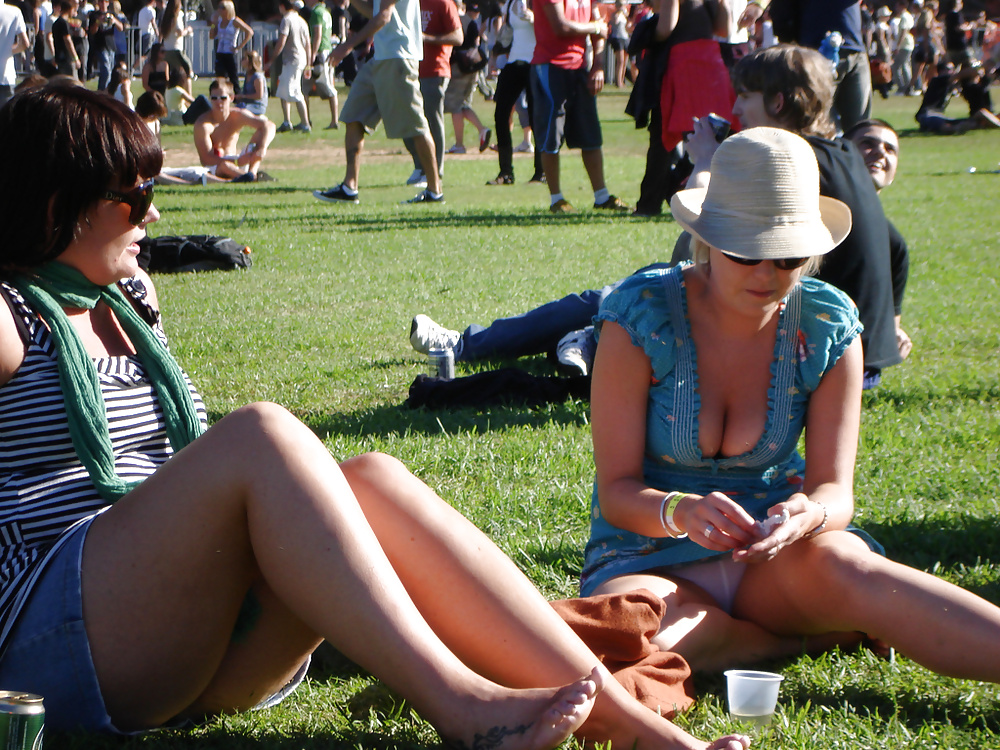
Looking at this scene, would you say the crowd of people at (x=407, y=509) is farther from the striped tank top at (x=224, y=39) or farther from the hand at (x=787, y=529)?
the striped tank top at (x=224, y=39)

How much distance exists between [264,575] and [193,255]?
6.58m

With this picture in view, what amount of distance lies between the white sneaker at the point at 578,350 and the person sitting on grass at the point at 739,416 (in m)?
2.16

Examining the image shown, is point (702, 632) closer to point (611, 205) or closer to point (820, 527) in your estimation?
point (820, 527)

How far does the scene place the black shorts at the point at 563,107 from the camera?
11.1 m

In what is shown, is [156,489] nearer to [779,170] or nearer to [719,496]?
[719,496]

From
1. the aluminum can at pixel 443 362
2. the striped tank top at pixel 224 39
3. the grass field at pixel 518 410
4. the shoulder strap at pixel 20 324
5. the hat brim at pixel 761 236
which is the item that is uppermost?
the striped tank top at pixel 224 39

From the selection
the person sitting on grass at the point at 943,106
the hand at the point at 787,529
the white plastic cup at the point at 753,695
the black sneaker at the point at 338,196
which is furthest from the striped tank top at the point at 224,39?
the white plastic cup at the point at 753,695

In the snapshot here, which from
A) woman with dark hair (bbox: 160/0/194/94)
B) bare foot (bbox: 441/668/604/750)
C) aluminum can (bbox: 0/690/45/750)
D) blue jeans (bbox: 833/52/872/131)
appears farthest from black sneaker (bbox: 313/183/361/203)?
aluminum can (bbox: 0/690/45/750)

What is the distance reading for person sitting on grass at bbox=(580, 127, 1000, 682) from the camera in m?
2.52

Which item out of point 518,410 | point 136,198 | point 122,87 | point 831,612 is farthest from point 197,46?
point 831,612

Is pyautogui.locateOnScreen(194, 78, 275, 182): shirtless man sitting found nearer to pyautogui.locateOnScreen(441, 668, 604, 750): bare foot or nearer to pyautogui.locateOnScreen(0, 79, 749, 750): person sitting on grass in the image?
pyautogui.locateOnScreen(0, 79, 749, 750): person sitting on grass

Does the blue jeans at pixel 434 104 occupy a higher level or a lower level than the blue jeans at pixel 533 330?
higher

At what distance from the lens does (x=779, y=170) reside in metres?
2.55

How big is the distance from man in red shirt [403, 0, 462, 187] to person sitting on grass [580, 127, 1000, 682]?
1045cm
